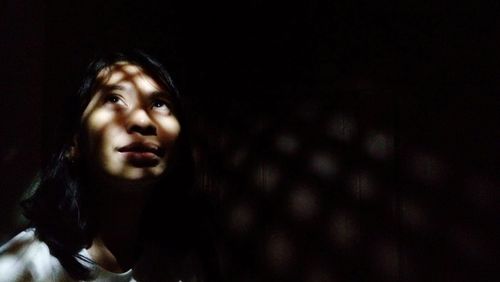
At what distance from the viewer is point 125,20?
4.98 ft

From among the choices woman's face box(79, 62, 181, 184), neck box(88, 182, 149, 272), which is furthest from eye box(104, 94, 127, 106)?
neck box(88, 182, 149, 272)

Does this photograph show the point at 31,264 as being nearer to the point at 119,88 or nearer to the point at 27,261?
the point at 27,261

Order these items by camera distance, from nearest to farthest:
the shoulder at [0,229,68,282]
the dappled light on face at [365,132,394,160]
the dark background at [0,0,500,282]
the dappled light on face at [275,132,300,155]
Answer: the shoulder at [0,229,68,282]
the dark background at [0,0,500,282]
the dappled light on face at [365,132,394,160]
the dappled light on face at [275,132,300,155]

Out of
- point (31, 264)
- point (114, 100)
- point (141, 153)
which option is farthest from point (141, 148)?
point (31, 264)

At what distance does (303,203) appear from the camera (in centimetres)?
159

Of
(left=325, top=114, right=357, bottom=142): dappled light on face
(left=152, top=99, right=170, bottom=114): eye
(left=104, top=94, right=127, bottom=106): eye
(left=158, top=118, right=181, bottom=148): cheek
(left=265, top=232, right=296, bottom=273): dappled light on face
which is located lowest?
(left=265, top=232, right=296, bottom=273): dappled light on face

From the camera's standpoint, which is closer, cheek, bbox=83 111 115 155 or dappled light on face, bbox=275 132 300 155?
cheek, bbox=83 111 115 155

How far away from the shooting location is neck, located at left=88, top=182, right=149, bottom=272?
1044 millimetres

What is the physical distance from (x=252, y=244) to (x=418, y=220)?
494mm

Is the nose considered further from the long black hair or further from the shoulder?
the shoulder

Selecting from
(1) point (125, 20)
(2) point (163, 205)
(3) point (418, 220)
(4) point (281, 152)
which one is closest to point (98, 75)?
(2) point (163, 205)

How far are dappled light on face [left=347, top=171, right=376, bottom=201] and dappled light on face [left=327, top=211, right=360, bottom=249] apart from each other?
0.06 metres

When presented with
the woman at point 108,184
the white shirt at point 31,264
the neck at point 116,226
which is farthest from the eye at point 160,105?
the white shirt at point 31,264

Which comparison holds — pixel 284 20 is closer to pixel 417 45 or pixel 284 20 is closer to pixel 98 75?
pixel 417 45
